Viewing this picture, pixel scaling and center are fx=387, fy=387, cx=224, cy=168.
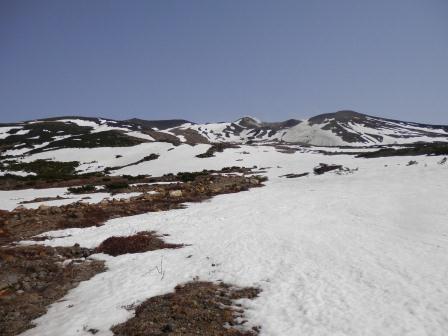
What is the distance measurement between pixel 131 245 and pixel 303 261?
8.72 meters

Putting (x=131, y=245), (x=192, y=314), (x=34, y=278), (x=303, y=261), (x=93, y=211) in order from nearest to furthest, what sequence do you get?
1. (x=192, y=314)
2. (x=34, y=278)
3. (x=303, y=261)
4. (x=131, y=245)
5. (x=93, y=211)

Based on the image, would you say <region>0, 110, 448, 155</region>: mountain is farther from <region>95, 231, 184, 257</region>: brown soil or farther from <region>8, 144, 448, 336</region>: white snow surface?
<region>95, 231, 184, 257</region>: brown soil

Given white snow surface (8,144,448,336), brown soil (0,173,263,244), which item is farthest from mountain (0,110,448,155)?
white snow surface (8,144,448,336)

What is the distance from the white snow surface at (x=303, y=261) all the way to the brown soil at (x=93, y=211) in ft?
5.75

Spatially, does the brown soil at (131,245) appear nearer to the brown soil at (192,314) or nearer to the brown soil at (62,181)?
the brown soil at (192,314)

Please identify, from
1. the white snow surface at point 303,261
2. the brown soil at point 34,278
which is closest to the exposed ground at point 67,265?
the brown soil at point 34,278

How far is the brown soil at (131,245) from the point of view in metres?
19.5

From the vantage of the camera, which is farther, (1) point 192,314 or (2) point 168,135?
(2) point 168,135

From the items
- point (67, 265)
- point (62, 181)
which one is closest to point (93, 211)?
point (67, 265)

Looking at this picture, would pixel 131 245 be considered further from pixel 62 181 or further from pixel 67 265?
pixel 62 181

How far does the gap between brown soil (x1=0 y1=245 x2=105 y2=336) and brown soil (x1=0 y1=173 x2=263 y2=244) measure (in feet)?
13.0

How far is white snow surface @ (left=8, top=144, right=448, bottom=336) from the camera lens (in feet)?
A: 38.7

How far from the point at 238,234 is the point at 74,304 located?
10.8 m

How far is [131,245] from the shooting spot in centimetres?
1989
